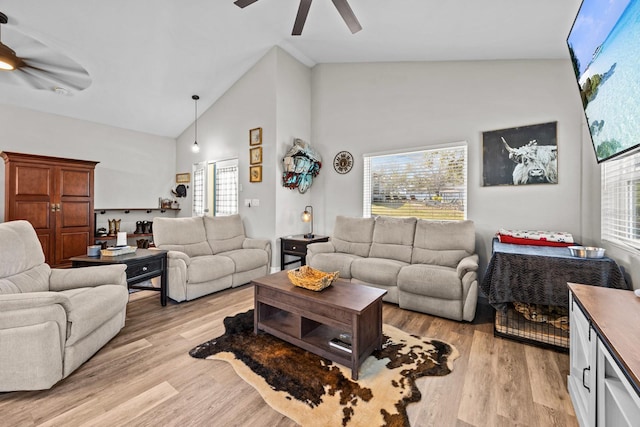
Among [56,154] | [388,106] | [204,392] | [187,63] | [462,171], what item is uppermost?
[187,63]

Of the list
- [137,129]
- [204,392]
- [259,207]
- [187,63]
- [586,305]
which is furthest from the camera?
[137,129]

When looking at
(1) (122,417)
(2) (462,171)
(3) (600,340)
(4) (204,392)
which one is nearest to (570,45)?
(2) (462,171)

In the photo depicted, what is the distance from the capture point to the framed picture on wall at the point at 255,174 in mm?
4629

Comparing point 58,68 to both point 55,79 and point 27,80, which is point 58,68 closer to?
point 55,79

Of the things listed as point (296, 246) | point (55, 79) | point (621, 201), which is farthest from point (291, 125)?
point (621, 201)

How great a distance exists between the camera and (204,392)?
1.76 metres

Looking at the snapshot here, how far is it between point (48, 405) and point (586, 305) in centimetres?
298

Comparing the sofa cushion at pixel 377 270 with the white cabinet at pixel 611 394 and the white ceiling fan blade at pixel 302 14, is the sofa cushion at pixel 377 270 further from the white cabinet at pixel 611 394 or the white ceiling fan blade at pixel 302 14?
the white ceiling fan blade at pixel 302 14

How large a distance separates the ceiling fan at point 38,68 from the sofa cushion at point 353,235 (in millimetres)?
4109

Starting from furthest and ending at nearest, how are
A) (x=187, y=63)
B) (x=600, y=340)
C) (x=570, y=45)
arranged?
(x=187, y=63)
(x=570, y=45)
(x=600, y=340)

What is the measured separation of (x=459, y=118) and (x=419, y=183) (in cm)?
95

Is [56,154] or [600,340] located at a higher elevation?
[56,154]

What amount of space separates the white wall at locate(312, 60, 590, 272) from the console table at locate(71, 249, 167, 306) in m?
2.52

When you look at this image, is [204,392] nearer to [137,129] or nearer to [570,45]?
[570,45]
